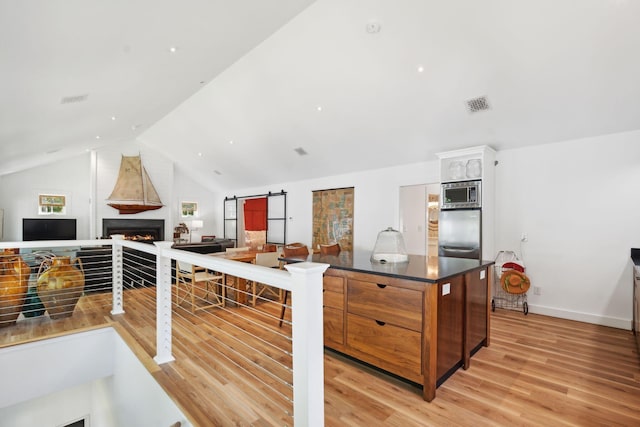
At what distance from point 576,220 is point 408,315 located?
3184 mm

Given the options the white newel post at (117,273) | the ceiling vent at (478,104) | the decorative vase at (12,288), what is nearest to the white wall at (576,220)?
the ceiling vent at (478,104)

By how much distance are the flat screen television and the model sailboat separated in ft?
3.32

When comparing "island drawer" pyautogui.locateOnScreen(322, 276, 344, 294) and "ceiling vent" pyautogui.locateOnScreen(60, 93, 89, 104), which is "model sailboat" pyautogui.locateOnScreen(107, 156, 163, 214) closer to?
"ceiling vent" pyautogui.locateOnScreen(60, 93, 89, 104)

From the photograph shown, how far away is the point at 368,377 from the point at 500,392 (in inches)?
36.6

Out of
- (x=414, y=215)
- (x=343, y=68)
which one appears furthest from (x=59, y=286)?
(x=414, y=215)

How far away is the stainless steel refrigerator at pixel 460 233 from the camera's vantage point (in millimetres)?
4176

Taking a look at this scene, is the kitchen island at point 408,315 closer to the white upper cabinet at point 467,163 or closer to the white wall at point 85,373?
the white wall at point 85,373

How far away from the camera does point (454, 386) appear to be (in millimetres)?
2246

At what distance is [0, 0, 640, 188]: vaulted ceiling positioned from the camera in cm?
215

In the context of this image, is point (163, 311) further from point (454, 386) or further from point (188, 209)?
point (188, 209)

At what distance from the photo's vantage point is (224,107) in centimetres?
554

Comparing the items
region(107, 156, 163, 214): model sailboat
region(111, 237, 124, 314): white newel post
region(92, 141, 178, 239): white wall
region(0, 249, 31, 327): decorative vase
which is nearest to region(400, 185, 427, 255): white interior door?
region(111, 237, 124, 314): white newel post

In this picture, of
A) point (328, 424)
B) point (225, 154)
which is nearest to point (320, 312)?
point (328, 424)

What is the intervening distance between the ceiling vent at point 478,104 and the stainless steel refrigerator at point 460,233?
134 cm
